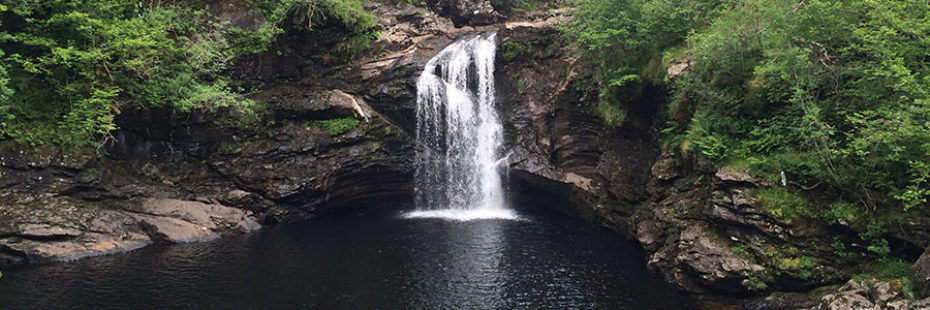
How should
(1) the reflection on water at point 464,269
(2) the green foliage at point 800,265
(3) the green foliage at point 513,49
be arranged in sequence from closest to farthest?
(2) the green foliage at point 800,265 → (1) the reflection on water at point 464,269 → (3) the green foliage at point 513,49

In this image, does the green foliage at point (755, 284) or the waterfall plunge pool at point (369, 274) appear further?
the waterfall plunge pool at point (369, 274)

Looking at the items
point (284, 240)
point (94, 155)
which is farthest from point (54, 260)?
point (284, 240)

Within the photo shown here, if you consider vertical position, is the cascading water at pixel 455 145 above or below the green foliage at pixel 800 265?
above

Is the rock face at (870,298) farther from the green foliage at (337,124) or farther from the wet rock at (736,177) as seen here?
the green foliage at (337,124)

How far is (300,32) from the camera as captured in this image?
30250 mm

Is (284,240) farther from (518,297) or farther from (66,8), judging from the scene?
(66,8)

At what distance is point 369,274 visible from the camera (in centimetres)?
1905

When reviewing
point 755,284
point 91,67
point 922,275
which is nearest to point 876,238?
point 922,275

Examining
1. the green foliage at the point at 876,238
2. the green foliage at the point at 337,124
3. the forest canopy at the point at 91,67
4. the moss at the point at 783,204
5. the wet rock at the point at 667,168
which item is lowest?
the green foliage at the point at 876,238

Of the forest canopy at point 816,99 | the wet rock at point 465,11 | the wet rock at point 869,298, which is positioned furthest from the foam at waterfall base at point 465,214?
the wet rock at point 869,298

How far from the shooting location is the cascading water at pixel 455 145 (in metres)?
30.0

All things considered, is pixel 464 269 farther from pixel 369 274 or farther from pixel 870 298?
pixel 870 298

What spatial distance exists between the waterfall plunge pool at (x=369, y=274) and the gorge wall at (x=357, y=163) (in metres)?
1.54

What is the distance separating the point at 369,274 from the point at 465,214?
35.2ft
